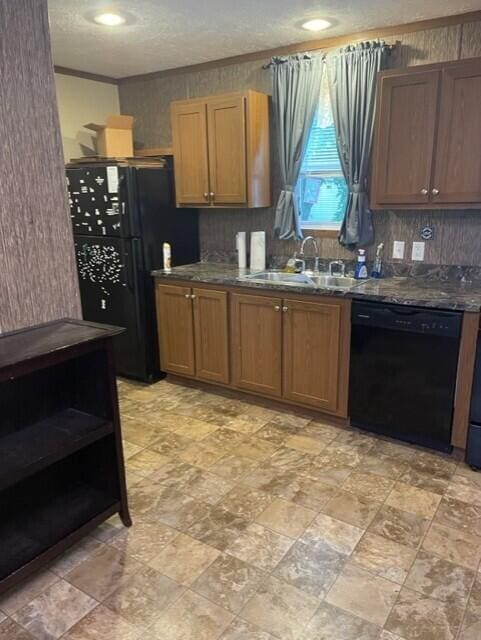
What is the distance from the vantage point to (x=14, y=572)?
70.8 inches

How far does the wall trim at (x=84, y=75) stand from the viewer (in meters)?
3.91

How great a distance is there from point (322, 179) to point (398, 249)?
30.6 inches

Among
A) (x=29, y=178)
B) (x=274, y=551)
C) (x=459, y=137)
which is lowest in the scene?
(x=274, y=551)

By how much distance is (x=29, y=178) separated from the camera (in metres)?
1.98

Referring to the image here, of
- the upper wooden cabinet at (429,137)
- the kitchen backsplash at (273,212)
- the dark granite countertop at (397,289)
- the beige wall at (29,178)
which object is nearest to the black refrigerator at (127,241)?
the dark granite countertop at (397,289)

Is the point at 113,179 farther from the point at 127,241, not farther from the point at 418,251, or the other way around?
the point at 418,251

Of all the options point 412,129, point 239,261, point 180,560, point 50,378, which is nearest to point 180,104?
point 239,261

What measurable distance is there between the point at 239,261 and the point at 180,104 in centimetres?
123

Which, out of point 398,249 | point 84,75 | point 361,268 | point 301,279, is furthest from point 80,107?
point 398,249

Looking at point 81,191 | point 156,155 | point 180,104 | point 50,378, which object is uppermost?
point 180,104

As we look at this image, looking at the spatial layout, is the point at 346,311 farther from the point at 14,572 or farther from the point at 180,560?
the point at 14,572

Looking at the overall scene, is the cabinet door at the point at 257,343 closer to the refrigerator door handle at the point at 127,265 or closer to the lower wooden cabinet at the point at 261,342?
the lower wooden cabinet at the point at 261,342

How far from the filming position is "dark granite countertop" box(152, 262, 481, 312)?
2.60 m

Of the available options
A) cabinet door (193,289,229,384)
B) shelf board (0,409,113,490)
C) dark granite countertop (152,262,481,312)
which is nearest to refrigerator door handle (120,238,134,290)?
dark granite countertop (152,262,481,312)
